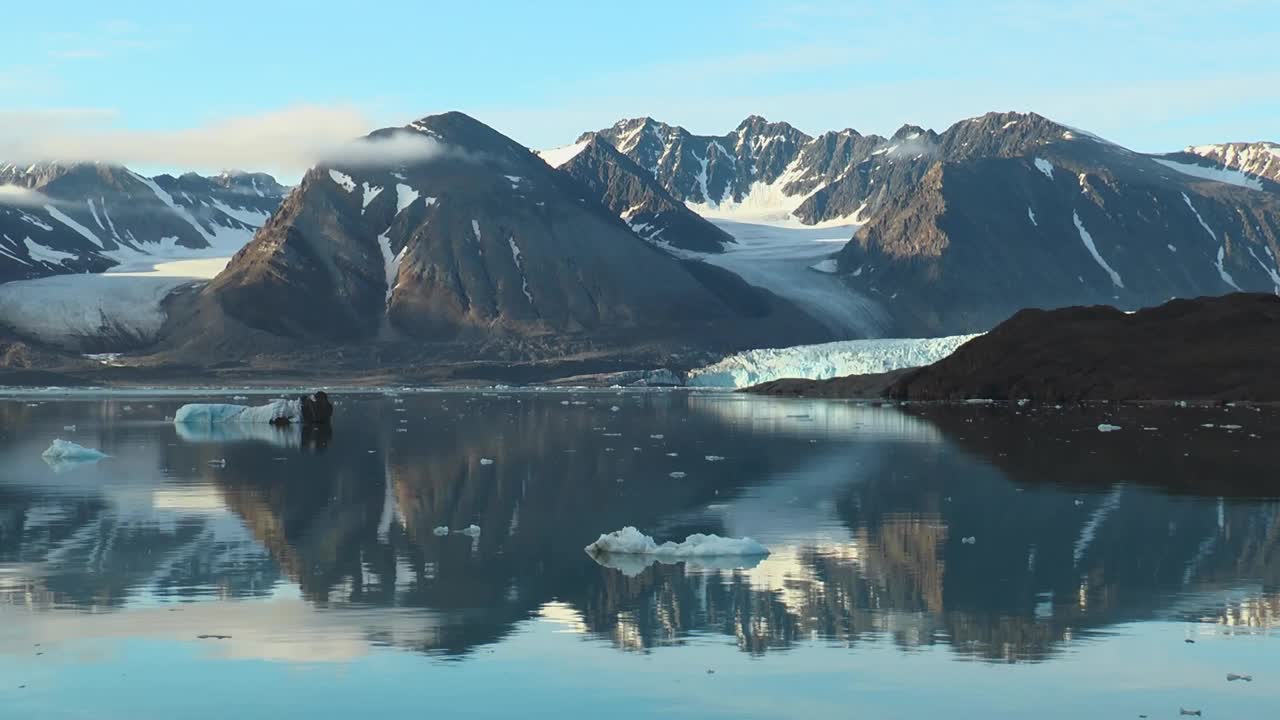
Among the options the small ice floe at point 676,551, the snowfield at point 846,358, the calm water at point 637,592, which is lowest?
the calm water at point 637,592

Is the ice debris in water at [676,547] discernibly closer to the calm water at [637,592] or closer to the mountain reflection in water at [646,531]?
the mountain reflection in water at [646,531]

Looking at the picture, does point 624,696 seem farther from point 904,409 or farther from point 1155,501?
point 904,409

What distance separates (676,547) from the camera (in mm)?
31109

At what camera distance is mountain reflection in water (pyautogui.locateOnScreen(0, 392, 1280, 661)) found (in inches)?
962

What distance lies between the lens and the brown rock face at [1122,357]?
399 feet

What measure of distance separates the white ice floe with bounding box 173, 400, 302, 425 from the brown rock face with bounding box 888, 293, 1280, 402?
62869 mm

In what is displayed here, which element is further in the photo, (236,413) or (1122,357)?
(1122,357)

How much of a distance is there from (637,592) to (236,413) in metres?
69.2

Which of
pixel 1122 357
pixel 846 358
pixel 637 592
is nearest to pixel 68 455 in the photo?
pixel 637 592

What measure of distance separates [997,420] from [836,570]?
214 ft

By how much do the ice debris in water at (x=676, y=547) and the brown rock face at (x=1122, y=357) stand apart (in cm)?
9176

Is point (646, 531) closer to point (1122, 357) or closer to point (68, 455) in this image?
point (68, 455)

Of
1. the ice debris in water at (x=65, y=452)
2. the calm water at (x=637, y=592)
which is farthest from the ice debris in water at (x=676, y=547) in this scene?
the ice debris in water at (x=65, y=452)

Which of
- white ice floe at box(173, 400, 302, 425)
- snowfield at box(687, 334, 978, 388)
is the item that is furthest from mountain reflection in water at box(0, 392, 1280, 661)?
snowfield at box(687, 334, 978, 388)
